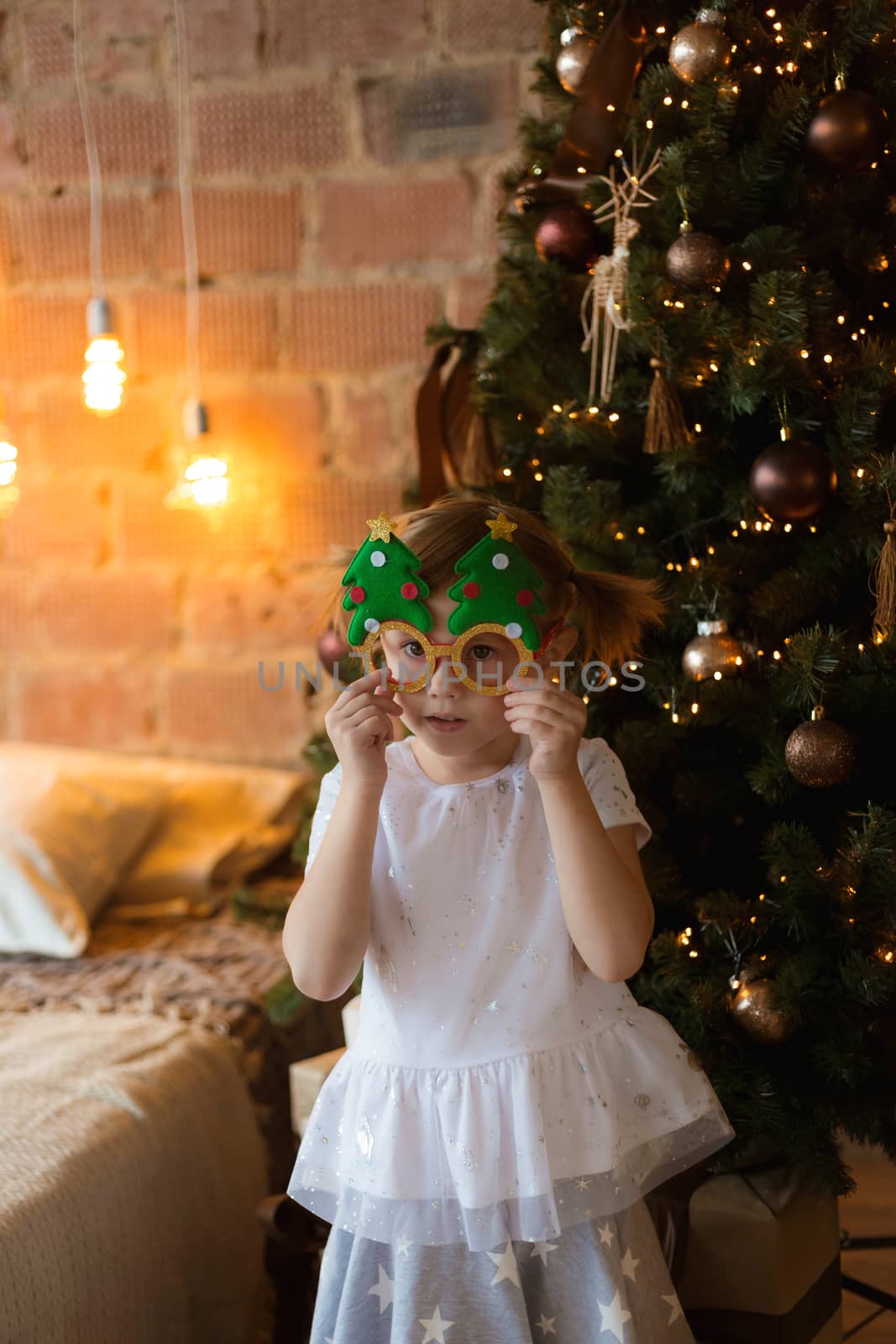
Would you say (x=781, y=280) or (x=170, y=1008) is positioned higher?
(x=781, y=280)

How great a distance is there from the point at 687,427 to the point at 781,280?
0.67ft

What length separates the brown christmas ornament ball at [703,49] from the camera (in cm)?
138

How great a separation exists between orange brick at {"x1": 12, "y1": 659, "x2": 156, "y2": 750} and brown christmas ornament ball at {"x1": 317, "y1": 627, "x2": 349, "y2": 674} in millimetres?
795

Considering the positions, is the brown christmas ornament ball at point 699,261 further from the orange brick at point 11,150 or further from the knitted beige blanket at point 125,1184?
the orange brick at point 11,150

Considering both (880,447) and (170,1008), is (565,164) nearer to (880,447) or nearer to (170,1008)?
(880,447)

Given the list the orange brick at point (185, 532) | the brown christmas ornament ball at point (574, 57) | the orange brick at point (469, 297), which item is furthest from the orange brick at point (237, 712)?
the brown christmas ornament ball at point (574, 57)

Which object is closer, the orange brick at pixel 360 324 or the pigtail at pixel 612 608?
the pigtail at pixel 612 608

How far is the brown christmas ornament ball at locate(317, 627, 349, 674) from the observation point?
1.82m

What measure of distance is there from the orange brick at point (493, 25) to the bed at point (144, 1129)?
1.54m

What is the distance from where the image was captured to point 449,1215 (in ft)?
3.82

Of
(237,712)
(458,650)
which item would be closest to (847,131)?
(458,650)

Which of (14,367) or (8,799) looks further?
(14,367)

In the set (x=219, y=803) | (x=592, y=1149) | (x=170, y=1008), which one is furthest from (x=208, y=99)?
(x=592, y=1149)

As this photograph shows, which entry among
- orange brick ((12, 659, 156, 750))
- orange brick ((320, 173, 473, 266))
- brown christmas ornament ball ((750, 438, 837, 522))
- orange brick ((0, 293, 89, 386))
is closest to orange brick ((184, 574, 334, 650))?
orange brick ((12, 659, 156, 750))
